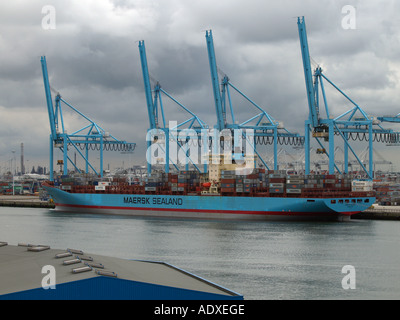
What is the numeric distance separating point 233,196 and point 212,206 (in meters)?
2.47

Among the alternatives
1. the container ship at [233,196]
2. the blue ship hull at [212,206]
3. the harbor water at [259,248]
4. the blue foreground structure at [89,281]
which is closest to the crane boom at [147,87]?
the container ship at [233,196]

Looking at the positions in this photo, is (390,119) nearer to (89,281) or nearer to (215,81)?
(215,81)

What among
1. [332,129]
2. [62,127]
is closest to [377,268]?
[332,129]

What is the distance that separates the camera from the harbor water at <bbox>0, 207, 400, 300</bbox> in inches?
834

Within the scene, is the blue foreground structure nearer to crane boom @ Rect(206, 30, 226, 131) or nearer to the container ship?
the container ship

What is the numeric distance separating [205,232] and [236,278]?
17231mm

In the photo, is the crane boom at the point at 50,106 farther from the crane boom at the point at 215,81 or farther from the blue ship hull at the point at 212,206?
the crane boom at the point at 215,81

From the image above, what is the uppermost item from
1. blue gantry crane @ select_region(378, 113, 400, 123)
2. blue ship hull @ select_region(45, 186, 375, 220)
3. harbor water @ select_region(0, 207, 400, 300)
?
blue gantry crane @ select_region(378, 113, 400, 123)

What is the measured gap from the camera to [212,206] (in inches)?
2077

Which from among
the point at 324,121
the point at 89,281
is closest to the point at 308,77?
the point at 324,121

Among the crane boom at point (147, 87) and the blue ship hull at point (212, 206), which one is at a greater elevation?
the crane boom at point (147, 87)

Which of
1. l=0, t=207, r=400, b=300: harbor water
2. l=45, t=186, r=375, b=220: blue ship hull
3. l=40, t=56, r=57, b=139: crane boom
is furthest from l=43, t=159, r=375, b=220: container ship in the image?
l=40, t=56, r=57, b=139: crane boom

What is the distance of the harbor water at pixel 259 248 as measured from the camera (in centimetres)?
2119

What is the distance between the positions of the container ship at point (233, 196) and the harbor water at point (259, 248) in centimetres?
253
